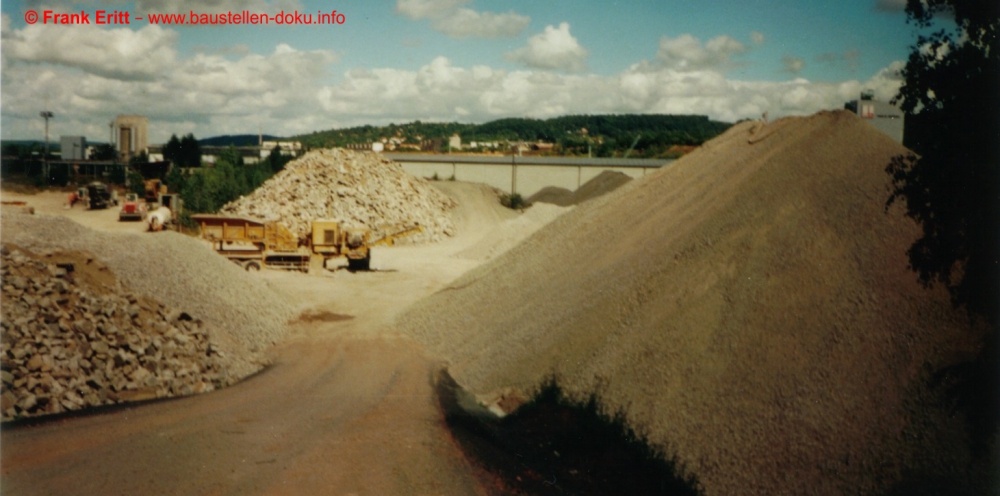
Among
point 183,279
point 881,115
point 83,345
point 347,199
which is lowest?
point 83,345

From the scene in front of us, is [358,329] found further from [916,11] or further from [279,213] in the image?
[279,213]

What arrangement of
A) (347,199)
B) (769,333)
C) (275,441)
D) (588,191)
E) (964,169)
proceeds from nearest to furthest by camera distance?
(964,169)
(769,333)
(275,441)
(347,199)
(588,191)

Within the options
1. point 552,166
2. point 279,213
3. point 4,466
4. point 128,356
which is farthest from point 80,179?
point 4,466

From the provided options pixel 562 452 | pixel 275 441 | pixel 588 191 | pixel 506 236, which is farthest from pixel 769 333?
pixel 588 191

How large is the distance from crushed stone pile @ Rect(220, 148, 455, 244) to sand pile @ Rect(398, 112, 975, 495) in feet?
94.4

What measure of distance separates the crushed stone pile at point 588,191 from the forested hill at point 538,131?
3967 cm

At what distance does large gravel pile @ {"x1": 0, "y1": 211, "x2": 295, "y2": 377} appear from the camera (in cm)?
1742

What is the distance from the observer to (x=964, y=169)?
23.8 ft

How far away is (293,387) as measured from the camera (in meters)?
14.9

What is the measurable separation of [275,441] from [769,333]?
7.40 meters

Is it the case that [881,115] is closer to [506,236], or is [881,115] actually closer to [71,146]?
[506,236]

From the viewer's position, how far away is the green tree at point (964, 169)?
Result: 7176mm

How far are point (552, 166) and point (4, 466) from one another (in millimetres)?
58892

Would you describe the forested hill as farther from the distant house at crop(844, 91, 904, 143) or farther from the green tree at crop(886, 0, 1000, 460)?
the green tree at crop(886, 0, 1000, 460)
